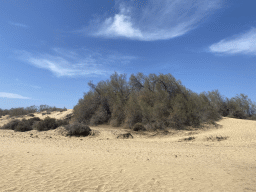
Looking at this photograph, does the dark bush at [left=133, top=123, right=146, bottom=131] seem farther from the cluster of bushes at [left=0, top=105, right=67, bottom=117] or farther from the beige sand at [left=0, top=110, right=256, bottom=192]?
the cluster of bushes at [left=0, top=105, right=67, bottom=117]

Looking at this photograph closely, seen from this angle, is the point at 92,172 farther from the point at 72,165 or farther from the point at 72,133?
the point at 72,133

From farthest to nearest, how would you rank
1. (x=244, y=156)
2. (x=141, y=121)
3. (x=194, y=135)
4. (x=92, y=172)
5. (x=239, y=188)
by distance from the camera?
(x=141, y=121)
(x=194, y=135)
(x=244, y=156)
(x=92, y=172)
(x=239, y=188)

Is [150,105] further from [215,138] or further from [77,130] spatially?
[77,130]

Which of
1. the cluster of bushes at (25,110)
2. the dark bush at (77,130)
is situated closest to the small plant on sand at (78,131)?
the dark bush at (77,130)

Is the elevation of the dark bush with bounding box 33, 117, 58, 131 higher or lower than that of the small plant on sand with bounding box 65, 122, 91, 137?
higher

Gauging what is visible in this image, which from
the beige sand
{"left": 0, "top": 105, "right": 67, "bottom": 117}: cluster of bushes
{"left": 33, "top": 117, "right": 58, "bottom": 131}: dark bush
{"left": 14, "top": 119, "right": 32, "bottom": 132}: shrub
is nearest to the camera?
the beige sand

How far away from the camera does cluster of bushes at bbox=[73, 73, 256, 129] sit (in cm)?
1836

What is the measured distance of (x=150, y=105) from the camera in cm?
1969

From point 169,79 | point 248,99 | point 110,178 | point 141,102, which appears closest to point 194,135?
point 141,102

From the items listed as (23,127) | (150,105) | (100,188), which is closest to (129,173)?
(100,188)

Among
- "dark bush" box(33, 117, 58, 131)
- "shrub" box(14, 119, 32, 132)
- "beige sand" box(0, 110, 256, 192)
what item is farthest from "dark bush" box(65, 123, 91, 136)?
"beige sand" box(0, 110, 256, 192)

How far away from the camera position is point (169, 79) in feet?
71.3

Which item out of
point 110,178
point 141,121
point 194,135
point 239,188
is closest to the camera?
point 239,188

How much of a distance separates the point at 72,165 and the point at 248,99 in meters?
31.6
